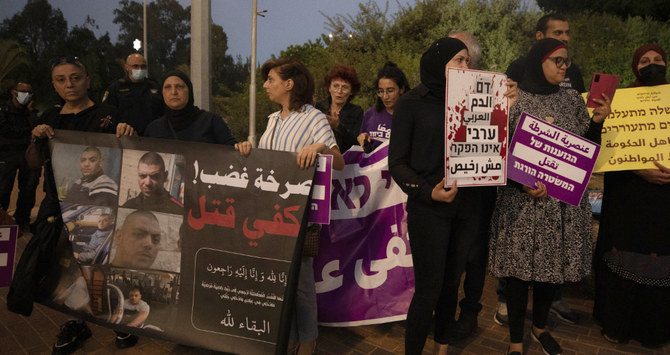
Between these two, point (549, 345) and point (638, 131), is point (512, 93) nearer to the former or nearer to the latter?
point (638, 131)

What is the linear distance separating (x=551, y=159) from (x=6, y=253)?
3.55m

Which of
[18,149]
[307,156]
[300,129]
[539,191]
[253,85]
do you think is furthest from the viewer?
[253,85]

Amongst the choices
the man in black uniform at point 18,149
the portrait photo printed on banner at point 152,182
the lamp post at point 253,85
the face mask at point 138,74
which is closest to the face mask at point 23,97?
the man in black uniform at point 18,149

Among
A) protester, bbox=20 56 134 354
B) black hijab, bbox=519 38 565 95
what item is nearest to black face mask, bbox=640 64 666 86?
black hijab, bbox=519 38 565 95

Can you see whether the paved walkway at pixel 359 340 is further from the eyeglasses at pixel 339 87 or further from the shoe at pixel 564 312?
the eyeglasses at pixel 339 87

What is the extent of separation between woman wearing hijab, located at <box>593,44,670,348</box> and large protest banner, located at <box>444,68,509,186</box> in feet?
5.07

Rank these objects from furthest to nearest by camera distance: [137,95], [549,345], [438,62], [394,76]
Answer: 1. [137,95]
2. [394,76]
3. [549,345]
4. [438,62]

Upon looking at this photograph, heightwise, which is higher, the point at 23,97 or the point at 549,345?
the point at 23,97

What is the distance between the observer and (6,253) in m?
2.94

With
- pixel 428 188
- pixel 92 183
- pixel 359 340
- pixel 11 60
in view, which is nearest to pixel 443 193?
pixel 428 188

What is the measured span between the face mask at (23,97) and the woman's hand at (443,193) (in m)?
6.77

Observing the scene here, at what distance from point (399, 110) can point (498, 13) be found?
→ 2155 cm

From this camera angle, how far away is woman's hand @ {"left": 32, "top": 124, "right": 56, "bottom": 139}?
3227 mm

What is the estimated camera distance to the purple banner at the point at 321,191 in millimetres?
2816
